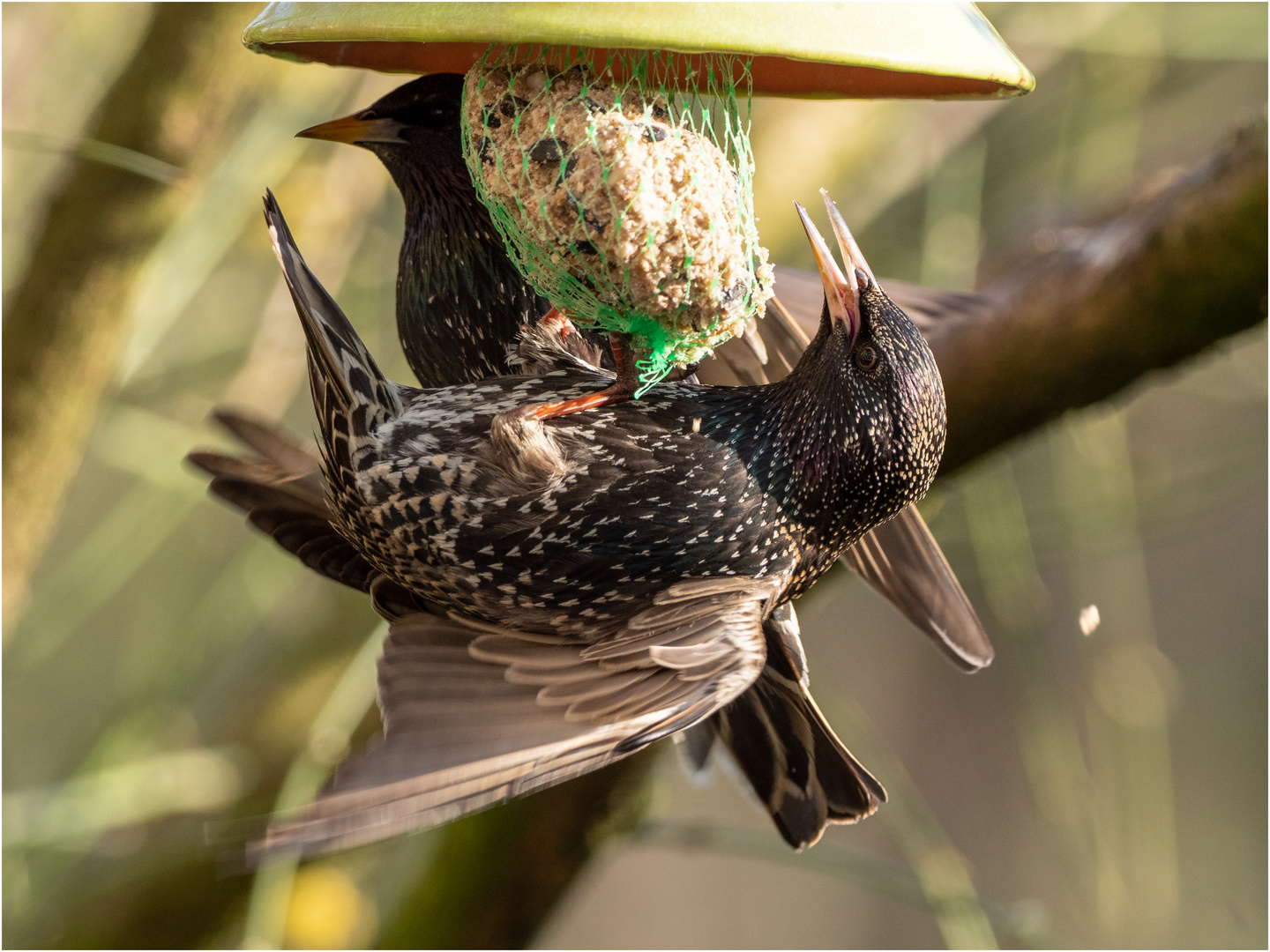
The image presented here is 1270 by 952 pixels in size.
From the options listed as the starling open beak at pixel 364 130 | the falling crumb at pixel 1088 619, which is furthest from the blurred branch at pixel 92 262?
the falling crumb at pixel 1088 619

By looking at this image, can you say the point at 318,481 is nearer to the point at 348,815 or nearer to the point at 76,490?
the point at 348,815

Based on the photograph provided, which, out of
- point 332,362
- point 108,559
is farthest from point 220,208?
point 332,362

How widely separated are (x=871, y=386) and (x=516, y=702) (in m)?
0.45

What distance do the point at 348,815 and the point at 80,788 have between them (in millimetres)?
1499

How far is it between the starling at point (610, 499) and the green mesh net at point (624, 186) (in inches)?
5.4

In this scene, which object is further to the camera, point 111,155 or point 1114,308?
point 1114,308

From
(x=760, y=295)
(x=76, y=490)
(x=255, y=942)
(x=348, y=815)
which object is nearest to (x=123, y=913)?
(x=255, y=942)

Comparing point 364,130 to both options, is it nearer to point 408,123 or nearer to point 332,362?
point 408,123

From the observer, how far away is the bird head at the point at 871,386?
111 cm

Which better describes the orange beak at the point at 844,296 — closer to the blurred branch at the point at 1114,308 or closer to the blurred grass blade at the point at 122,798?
the blurred branch at the point at 1114,308

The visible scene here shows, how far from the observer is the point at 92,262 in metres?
1.74

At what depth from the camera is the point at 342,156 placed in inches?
96.5

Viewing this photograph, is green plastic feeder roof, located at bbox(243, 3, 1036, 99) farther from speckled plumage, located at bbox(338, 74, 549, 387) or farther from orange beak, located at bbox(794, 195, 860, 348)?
speckled plumage, located at bbox(338, 74, 549, 387)

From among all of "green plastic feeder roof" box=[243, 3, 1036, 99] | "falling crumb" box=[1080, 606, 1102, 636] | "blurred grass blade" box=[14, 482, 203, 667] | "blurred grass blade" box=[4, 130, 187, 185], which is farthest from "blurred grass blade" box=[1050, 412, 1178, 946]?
"blurred grass blade" box=[14, 482, 203, 667]
